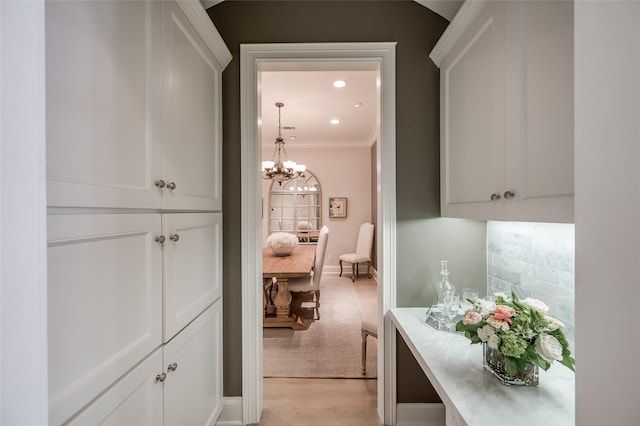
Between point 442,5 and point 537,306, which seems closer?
point 537,306

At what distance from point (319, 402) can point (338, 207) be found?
4.68m

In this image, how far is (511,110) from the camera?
110 cm

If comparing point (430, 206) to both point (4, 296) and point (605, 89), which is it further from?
point (4, 296)

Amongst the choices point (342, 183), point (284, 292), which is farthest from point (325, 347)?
point (342, 183)

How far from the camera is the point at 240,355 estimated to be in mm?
1885

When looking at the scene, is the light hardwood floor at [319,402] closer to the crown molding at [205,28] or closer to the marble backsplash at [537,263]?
the marble backsplash at [537,263]

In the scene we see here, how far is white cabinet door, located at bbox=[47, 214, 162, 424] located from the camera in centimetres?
71

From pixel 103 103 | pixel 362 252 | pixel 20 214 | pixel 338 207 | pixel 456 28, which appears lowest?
pixel 362 252

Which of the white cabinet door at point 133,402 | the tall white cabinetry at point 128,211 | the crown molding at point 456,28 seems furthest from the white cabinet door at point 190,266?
the crown molding at point 456,28

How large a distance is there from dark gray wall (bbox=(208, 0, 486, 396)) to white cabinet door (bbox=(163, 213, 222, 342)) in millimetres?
151

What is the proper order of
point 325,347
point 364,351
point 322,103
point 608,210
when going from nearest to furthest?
point 608,210
point 364,351
point 325,347
point 322,103

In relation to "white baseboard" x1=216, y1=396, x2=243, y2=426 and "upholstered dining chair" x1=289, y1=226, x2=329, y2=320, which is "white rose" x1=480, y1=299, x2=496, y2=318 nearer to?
"white baseboard" x1=216, y1=396, x2=243, y2=426

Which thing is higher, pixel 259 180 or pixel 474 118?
pixel 474 118

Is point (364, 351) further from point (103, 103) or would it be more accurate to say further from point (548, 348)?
point (103, 103)
